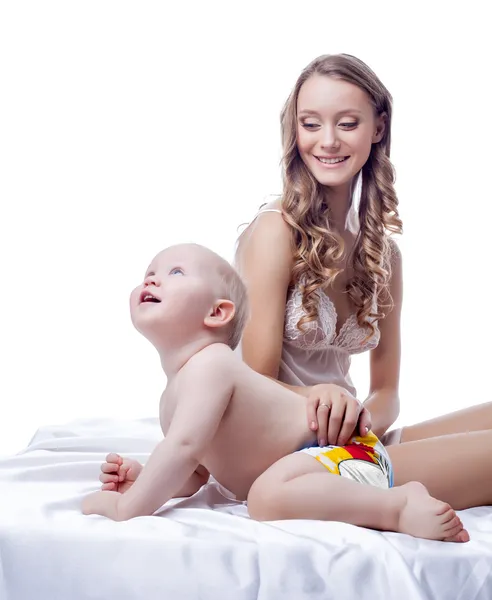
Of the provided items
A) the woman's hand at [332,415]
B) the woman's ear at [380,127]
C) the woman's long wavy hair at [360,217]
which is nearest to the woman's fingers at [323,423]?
the woman's hand at [332,415]

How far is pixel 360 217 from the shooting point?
2891 millimetres

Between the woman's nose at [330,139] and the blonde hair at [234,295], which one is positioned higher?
the woman's nose at [330,139]

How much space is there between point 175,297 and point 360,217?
1.01 m

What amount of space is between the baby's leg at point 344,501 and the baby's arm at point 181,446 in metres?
0.17

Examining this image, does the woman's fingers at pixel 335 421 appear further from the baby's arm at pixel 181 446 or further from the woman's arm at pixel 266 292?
the woman's arm at pixel 266 292

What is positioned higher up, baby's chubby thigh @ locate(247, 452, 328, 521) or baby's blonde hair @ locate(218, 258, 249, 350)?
baby's blonde hair @ locate(218, 258, 249, 350)

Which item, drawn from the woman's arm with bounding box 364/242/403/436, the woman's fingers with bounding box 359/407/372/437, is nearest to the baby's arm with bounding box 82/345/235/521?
the woman's fingers with bounding box 359/407/372/437

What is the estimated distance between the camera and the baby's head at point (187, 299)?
6.73 feet

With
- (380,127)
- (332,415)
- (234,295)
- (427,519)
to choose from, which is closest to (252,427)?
(332,415)

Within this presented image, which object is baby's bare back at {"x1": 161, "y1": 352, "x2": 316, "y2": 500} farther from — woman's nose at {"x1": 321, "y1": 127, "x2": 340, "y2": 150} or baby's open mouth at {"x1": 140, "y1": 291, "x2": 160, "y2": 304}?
woman's nose at {"x1": 321, "y1": 127, "x2": 340, "y2": 150}

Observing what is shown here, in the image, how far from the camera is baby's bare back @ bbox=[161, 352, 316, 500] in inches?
79.7

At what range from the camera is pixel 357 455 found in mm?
2057

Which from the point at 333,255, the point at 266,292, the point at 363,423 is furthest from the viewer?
the point at 333,255

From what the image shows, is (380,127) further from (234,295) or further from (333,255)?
(234,295)
